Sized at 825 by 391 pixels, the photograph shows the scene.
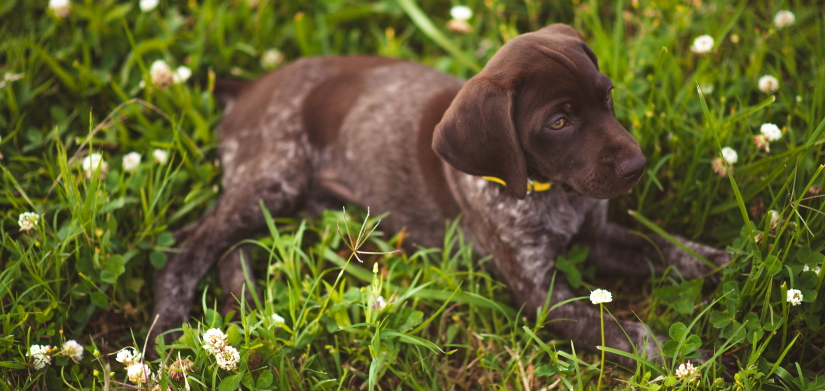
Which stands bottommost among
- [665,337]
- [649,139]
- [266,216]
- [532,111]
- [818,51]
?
[665,337]

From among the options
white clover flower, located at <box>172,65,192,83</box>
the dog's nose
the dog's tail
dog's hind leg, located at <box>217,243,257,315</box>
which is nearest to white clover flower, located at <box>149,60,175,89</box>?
white clover flower, located at <box>172,65,192,83</box>

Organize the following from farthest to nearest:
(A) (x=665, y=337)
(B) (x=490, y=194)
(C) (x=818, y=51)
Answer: (C) (x=818, y=51) → (B) (x=490, y=194) → (A) (x=665, y=337)

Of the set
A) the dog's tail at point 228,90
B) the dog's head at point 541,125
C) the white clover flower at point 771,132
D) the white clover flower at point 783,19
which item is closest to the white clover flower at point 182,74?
the dog's tail at point 228,90

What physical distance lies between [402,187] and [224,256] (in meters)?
1.11

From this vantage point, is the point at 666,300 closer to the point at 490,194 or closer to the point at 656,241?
the point at 656,241

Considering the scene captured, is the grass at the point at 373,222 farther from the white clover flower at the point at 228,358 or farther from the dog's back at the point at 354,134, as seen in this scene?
the dog's back at the point at 354,134

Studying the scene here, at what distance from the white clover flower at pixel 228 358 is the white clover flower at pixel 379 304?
64cm

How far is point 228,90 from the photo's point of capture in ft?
14.3

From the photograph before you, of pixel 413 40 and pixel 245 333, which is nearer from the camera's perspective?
pixel 245 333

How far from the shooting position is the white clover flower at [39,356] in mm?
2771

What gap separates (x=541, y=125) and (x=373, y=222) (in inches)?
53.5

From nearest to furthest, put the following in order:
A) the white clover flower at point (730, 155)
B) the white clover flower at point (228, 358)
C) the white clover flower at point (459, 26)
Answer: the white clover flower at point (228, 358) < the white clover flower at point (730, 155) < the white clover flower at point (459, 26)

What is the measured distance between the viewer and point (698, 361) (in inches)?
109

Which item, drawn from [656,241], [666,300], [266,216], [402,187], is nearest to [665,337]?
[666,300]
